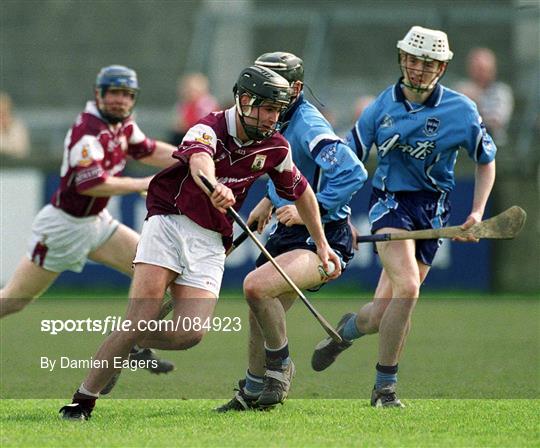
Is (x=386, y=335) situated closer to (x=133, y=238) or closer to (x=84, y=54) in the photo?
(x=133, y=238)

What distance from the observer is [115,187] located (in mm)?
8688

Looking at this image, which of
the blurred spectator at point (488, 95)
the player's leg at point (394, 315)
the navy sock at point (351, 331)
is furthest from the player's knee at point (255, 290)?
the blurred spectator at point (488, 95)

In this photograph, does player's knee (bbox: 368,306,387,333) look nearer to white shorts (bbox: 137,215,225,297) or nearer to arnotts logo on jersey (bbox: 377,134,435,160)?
arnotts logo on jersey (bbox: 377,134,435,160)

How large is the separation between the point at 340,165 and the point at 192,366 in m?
2.60

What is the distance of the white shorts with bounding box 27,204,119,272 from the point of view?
8.88 m

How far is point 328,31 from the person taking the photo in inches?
669

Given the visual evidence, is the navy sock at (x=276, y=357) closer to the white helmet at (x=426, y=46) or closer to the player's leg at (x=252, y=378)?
the player's leg at (x=252, y=378)

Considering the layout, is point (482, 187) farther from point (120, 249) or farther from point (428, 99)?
point (120, 249)

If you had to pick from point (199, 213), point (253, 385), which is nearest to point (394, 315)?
point (253, 385)

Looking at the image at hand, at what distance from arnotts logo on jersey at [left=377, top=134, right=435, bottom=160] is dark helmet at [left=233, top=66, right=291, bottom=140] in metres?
1.34

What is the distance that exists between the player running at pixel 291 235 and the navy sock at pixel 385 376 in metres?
0.54

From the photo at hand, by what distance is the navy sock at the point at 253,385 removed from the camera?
22.8 ft

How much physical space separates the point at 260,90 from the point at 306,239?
1142 mm

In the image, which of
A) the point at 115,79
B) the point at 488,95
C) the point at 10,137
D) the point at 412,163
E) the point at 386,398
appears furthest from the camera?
the point at 10,137
